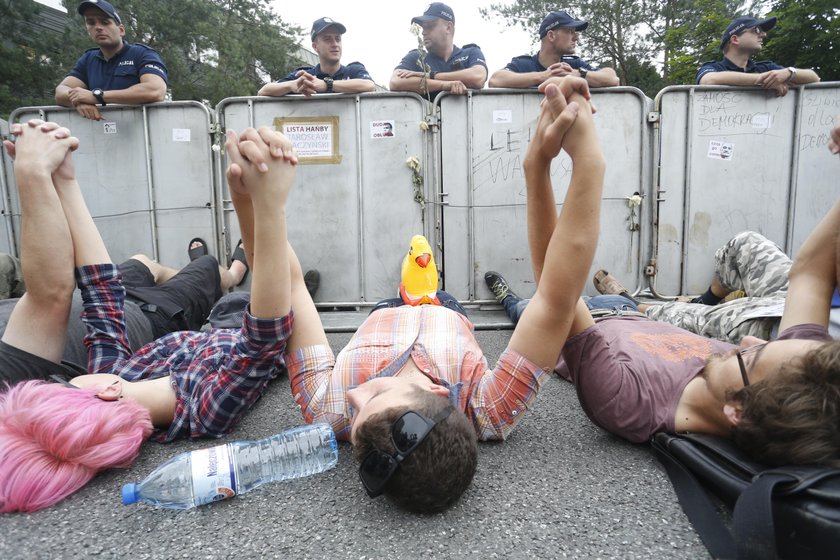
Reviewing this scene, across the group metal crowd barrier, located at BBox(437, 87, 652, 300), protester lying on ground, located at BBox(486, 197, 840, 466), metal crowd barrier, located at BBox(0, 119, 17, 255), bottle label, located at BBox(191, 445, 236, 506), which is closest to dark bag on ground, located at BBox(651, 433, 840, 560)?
protester lying on ground, located at BBox(486, 197, 840, 466)

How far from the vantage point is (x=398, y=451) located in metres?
1.34

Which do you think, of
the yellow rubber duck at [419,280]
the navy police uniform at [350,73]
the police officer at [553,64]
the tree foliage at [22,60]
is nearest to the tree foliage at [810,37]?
the police officer at [553,64]

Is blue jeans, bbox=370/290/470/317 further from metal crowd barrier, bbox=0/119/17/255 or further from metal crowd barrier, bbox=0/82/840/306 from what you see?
metal crowd barrier, bbox=0/119/17/255

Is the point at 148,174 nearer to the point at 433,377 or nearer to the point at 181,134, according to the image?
the point at 181,134

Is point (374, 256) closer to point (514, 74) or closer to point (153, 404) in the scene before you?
point (514, 74)

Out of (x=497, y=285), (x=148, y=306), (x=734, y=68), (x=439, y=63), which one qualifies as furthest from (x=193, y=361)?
(x=734, y=68)

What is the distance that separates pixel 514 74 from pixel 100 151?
396cm

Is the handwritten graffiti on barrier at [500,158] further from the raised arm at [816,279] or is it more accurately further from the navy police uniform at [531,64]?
the raised arm at [816,279]

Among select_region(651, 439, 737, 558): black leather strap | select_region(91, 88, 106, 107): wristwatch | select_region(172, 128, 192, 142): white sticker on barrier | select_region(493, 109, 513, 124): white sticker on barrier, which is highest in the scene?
select_region(91, 88, 106, 107): wristwatch

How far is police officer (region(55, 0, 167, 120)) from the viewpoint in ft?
14.5

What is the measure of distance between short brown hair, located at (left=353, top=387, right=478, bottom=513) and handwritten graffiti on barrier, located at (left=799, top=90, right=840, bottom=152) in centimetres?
488

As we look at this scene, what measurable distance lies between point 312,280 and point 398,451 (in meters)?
3.30

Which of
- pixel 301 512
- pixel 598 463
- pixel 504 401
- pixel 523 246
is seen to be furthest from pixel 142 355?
pixel 523 246

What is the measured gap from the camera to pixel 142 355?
7.27ft
